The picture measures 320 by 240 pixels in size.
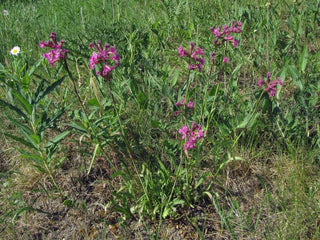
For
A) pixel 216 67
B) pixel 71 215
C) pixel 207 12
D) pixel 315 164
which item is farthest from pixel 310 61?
pixel 71 215

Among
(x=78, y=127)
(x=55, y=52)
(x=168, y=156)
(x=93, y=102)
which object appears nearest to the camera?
(x=55, y=52)

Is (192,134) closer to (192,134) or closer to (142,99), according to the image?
(192,134)

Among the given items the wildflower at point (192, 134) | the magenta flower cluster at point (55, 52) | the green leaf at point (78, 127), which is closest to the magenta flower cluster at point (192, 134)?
the wildflower at point (192, 134)

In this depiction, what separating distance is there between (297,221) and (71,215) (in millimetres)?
1268

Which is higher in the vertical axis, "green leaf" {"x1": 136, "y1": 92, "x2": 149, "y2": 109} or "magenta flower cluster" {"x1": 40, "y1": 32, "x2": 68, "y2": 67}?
"magenta flower cluster" {"x1": 40, "y1": 32, "x2": 68, "y2": 67}

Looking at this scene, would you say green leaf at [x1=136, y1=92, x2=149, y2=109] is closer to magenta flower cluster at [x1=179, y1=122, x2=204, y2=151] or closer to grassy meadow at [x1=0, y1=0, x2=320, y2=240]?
grassy meadow at [x1=0, y1=0, x2=320, y2=240]

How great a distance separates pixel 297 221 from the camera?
1.38m

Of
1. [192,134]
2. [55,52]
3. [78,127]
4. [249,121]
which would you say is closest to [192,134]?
[192,134]

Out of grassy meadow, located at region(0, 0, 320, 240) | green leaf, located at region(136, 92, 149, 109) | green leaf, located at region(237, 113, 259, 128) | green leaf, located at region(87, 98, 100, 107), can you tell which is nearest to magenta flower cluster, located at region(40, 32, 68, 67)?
grassy meadow, located at region(0, 0, 320, 240)

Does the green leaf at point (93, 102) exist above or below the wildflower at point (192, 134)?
above

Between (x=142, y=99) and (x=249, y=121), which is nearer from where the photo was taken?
(x=249, y=121)

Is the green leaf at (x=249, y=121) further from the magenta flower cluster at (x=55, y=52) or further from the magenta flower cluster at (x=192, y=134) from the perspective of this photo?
the magenta flower cluster at (x=55, y=52)

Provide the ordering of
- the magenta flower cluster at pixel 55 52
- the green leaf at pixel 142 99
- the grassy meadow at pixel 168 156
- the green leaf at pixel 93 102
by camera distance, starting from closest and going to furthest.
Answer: the magenta flower cluster at pixel 55 52 < the grassy meadow at pixel 168 156 < the green leaf at pixel 93 102 < the green leaf at pixel 142 99

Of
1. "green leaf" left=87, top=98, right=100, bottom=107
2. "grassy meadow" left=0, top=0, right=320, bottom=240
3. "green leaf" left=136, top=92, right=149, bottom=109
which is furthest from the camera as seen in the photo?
"green leaf" left=136, top=92, right=149, bottom=109
